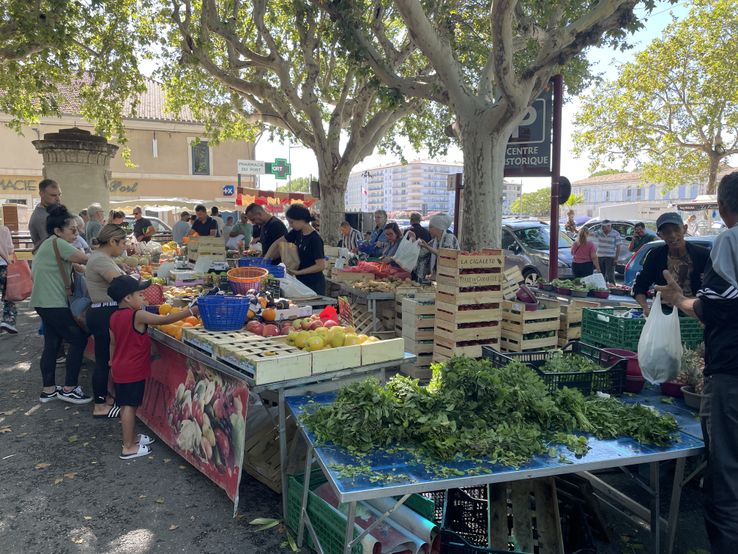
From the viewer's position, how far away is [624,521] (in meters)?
3.72

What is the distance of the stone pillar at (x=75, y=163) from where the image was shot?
1255 cm

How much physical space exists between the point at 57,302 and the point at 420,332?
3983 mm

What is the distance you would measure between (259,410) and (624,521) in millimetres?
2969

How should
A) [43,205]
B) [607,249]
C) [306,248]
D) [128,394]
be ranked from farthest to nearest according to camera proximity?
[607,249], [43,205], [306,248], [128,394]

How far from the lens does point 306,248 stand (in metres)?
6.80

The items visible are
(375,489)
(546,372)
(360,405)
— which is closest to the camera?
(375,489)

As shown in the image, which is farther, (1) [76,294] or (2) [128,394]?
(1) [76,294]

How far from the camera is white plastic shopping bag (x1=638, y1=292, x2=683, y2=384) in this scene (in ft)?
11.8

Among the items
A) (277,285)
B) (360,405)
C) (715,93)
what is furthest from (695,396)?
(715,93)

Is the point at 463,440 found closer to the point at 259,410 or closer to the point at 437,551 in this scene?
the point at 437,551

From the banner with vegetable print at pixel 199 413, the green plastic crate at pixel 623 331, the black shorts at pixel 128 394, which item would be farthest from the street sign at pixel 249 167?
the green plastic crate at pixel 623 331

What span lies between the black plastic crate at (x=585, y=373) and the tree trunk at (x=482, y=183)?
4025mm

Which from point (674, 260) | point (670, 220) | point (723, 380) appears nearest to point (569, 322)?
point (674, 260)

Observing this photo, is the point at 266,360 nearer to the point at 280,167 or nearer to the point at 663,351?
the point at 663,351
